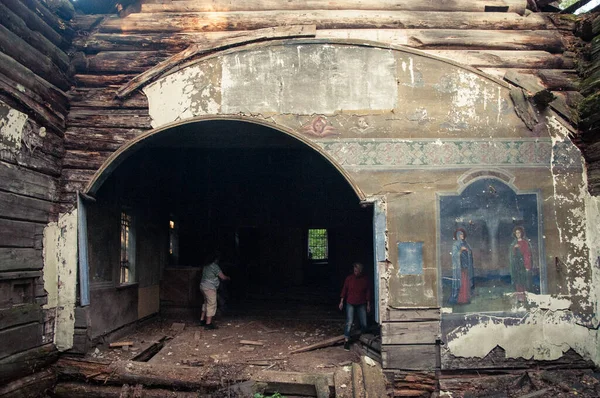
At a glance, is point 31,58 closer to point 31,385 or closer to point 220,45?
point 220,45

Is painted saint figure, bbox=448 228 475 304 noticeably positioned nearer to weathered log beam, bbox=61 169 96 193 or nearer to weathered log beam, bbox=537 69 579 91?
weathered log beam, bbox=537 69 579 91

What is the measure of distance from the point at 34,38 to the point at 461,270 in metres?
7.24

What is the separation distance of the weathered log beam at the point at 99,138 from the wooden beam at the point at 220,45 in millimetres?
639

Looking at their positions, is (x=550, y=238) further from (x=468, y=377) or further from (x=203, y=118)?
(x=203, y=118)

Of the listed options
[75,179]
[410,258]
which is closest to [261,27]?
[75,179]

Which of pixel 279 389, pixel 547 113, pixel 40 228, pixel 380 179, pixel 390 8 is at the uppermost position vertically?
pixel 390 8

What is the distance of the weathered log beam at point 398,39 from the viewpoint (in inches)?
290

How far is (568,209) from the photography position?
22.7 feet

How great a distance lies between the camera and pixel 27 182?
651 centimetres

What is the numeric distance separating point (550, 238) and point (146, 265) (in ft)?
26.5

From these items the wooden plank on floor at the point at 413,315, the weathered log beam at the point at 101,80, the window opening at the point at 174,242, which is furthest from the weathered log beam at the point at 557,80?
the window opening at the point at 174,242

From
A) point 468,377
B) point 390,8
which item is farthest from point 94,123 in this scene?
point 468,377

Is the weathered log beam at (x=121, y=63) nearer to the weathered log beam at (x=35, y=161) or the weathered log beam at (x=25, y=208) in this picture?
the weathered log beam at (x=35, y=161)

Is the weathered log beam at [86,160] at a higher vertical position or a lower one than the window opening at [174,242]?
higher
